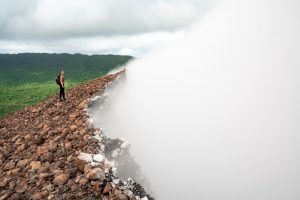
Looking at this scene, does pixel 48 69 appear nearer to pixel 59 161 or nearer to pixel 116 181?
pixel 59 161

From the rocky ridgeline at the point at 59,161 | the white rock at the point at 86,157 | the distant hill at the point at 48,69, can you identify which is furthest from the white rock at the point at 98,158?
the distant hill at the point at 48,69

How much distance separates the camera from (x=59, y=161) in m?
12.7

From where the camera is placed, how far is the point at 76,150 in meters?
13.1

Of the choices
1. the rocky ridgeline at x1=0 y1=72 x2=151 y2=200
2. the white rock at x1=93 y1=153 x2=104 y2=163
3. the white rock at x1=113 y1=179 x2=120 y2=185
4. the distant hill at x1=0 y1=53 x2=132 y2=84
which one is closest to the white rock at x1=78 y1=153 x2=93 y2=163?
the rocky ridgeline at x1=0 y1=72 x2=151 y2=200

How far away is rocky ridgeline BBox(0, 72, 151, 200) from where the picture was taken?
440 inches

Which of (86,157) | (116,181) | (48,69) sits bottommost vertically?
(48,69)

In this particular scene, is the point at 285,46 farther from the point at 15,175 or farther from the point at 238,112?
the point at 15,175

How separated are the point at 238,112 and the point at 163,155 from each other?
5.10m

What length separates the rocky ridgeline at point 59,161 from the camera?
440 inches

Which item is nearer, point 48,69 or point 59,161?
point 59,161

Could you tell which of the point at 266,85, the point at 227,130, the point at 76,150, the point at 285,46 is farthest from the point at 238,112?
the point at 76,150

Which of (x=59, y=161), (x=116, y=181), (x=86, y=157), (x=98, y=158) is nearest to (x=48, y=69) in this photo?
(x=59, y=161)

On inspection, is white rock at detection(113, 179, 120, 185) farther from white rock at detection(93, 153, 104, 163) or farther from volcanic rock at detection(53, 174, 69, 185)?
volcanic rock at detection(53, 174, 69, 185)

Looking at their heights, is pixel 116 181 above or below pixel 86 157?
below
